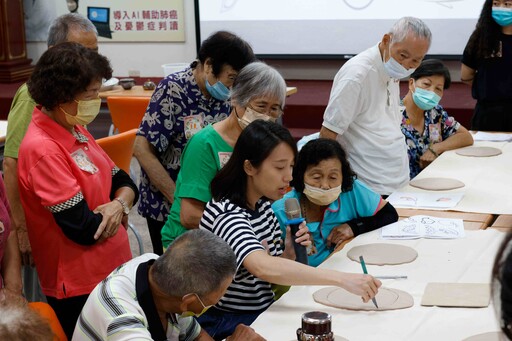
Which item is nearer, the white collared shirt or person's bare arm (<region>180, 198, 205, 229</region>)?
person's bare arm (<region>180, 198, 205, 229</region>)

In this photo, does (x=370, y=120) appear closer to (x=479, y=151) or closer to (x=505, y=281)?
(x=479, y=151)

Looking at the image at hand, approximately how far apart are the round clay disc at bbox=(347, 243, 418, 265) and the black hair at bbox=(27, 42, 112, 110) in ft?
3.70

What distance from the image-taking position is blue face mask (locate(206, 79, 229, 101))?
3211 millimetres

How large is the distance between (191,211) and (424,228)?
37.1 inches

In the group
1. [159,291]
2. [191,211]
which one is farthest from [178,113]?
[159,291]

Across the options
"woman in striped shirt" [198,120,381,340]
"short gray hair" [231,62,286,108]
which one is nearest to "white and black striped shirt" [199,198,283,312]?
"woman in striped shirt" [198,120,381,340]

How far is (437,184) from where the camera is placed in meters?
3.83

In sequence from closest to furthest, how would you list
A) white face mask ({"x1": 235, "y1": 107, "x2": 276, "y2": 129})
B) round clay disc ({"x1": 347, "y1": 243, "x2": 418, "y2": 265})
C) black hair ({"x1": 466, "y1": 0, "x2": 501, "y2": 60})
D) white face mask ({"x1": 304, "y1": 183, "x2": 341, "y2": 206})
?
round clay disc ({"x1": 347, "y1": 243, "x2": 418, "y2": 265}) < white face mask ({"x1": 235, "y1": 107, "x2": 276, "y2": 129}) < white face mask ({"x1": 304, "y1": 183, "x2": 341, "y2": 206}) < black hair ({"x1": 466, "y1": 0, "x2": 501, "y2": 60})

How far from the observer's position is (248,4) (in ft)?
24.6

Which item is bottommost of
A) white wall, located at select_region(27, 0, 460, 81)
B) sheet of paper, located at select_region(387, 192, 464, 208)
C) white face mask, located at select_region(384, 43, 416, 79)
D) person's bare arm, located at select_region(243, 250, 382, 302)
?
white wall, located at select_region(27, 0, 460, 81)

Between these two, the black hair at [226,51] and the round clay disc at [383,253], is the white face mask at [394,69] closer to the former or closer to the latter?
the black hair at [226,51]

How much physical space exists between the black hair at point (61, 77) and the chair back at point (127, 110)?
2.57 metres

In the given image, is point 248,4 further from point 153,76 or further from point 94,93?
point 94,93

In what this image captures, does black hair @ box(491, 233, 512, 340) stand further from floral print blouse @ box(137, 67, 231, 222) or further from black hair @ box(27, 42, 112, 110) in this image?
floral print blouse @ box(137, 67, 231, 222)
